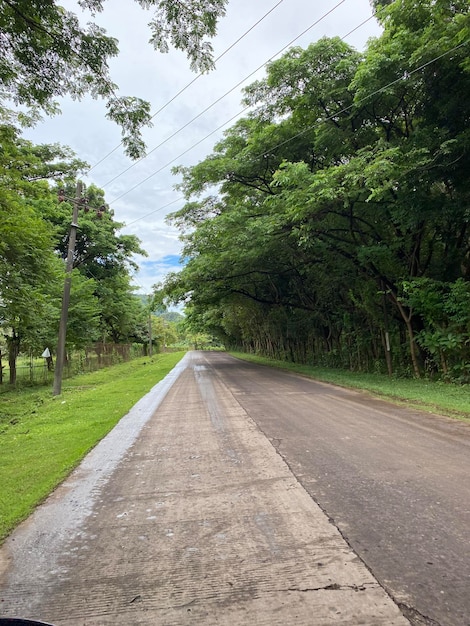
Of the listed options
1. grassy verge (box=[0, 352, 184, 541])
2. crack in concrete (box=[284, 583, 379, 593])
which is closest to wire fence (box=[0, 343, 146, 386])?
grassy verge (box=[0, 352, 184, 541])

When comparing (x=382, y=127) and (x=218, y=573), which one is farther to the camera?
(x=382, y=127)

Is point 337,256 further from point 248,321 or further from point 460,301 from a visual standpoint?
point 248,321

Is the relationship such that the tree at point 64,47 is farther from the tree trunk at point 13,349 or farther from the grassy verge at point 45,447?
the tree trunk at point 13,349

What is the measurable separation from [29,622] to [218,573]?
1436 mm

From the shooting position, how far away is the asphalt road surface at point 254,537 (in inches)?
89.7

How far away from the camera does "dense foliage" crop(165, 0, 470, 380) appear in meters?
9.99

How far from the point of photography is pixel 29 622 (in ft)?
4.78

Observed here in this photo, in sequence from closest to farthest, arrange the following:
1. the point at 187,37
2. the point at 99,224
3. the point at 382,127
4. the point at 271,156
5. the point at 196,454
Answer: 1. the point at 187,37
2. the point at 196,454
3. the point at 382,127
4. the point at 271,156
5. the point at 99,224

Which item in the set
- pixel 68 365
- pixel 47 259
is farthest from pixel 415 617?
pixel 68 365

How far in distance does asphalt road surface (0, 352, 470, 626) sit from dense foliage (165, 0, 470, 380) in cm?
701

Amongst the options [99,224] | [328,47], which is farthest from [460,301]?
[99,224]

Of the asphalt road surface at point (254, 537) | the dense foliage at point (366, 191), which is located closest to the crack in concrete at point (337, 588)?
→ the asphalt road surface at point (254, 537)

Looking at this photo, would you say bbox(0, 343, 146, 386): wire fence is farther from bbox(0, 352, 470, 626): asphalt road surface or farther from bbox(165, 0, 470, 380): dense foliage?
bbox(0, 352, 470, 626): asphalt road surface

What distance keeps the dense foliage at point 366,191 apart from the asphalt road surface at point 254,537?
7011mm
